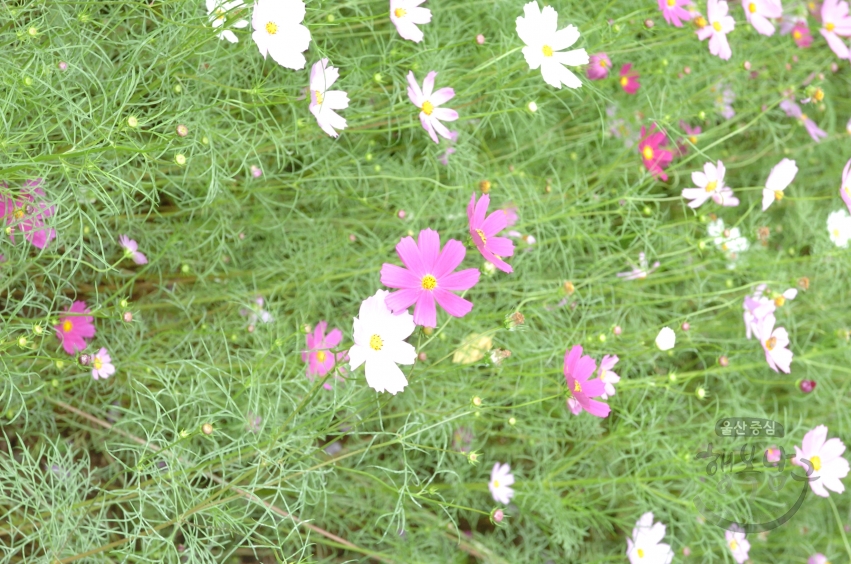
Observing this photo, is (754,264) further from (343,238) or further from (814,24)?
(343,238)

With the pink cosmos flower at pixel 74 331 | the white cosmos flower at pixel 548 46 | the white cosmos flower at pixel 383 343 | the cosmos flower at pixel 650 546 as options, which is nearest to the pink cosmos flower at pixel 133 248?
the pink cosmos flower at pixel 74 331

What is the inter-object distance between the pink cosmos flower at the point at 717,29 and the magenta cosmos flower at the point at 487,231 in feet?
2.16

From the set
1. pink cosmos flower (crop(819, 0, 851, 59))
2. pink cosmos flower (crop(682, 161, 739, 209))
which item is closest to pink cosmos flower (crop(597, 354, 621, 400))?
pink cosmos flower (crop(682, 161, 739, 209))

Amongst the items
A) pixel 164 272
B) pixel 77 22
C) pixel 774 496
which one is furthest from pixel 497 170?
pixel 774 496

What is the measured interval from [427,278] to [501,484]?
2.10 ft

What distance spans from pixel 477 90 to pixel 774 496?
113 centimetres

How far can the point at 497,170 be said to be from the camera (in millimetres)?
1539

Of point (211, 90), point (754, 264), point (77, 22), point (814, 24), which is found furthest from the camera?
point (814, 24)

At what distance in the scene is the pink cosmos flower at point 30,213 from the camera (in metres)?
1.07

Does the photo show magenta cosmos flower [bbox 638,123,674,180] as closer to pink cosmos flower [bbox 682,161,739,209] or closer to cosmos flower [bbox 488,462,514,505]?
pink cosmos flower [bbox 682,161,739,209]

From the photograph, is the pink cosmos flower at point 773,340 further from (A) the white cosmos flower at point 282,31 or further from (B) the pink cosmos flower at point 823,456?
(A) the white cosmos flower at point 282,31

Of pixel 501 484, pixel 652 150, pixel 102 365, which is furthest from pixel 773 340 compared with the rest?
pixel 102 365

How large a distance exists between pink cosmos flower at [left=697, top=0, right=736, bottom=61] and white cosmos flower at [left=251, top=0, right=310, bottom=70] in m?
0.77

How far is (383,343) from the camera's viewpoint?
0.96 meters
